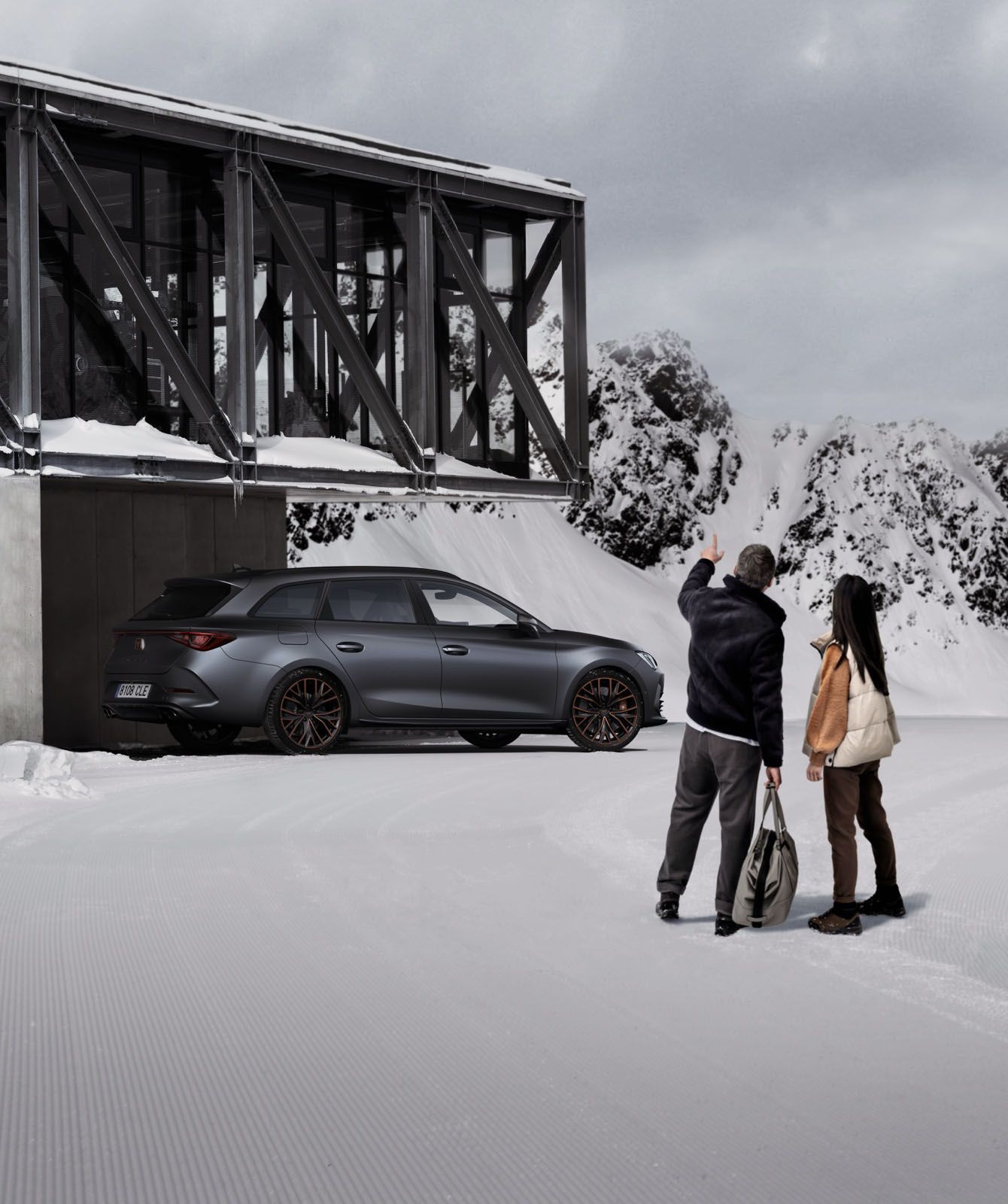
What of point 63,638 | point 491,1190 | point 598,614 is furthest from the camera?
point 598,614

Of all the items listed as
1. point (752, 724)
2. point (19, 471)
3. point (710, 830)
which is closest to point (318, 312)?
point (19, 471)

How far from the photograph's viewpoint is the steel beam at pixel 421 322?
22375mm

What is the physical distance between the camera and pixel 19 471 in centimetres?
1742

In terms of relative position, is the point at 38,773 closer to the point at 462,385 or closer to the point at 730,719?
the point at 730,719

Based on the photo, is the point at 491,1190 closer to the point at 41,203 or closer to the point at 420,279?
the point at 41,203

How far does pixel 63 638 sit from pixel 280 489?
3397 millimetres

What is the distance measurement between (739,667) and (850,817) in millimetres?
777

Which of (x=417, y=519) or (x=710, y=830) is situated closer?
(x=710, y=830)

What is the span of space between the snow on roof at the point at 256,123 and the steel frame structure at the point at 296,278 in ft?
0.10

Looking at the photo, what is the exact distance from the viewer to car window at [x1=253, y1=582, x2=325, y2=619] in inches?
628

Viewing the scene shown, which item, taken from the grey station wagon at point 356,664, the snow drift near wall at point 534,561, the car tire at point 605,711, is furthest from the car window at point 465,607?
the snow drift near wall at point 534,561

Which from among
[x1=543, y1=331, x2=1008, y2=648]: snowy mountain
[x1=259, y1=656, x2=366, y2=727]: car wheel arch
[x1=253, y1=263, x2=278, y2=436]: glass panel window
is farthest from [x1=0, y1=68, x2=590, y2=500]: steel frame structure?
[x1=543, y1=331, x2=1008, y2=648]: snowy mountain

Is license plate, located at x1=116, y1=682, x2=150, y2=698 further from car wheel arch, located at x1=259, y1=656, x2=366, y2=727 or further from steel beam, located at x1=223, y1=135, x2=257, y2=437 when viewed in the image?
steel beam, located at x1=223, y1=135, x2=257, y2=437

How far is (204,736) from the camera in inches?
701
